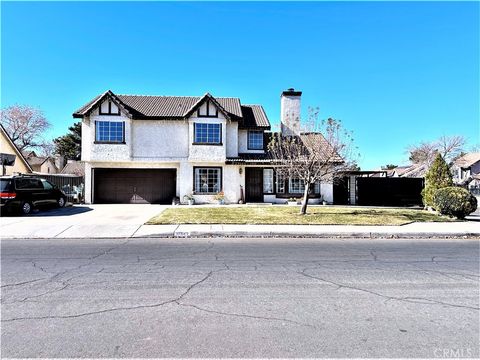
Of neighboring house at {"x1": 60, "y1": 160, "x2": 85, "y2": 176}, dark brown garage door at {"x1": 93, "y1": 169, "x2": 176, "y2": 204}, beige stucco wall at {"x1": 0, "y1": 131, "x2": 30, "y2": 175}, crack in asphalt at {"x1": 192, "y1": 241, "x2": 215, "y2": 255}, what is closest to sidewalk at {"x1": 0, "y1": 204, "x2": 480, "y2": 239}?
crack in asphalt at {"x1": 192, "y1": 241, "x2": 215, "y2": 255}

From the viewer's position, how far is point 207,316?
13.1ft

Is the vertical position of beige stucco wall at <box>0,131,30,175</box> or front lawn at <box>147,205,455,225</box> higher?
beige stucco wall at <box>0,131,30,175</box>

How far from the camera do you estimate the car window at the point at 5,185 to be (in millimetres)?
14219

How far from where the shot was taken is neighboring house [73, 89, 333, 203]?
1995cm

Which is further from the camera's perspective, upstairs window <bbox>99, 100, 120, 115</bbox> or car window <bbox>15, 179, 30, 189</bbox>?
upstairs window <bbox>99, 100, 120, 115</bbox>

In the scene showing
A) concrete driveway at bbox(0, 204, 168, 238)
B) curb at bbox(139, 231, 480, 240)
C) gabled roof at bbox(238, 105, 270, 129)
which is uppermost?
gabled roof at bbox(238, 105, 270, 129)

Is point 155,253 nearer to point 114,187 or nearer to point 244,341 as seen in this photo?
point 244,341

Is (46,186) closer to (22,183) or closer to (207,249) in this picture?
(22,183)

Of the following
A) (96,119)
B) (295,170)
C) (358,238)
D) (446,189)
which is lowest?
(358,238)

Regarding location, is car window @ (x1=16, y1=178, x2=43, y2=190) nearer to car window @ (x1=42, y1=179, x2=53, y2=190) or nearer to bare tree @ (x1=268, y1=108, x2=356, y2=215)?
car window @ (x1=42, y1=179, x2=53, y2=190)

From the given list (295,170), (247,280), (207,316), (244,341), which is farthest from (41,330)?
(295,170)

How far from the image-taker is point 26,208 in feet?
49.2

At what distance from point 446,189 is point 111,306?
15.6 metres

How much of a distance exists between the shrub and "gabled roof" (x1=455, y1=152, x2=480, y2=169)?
49.0 meters
